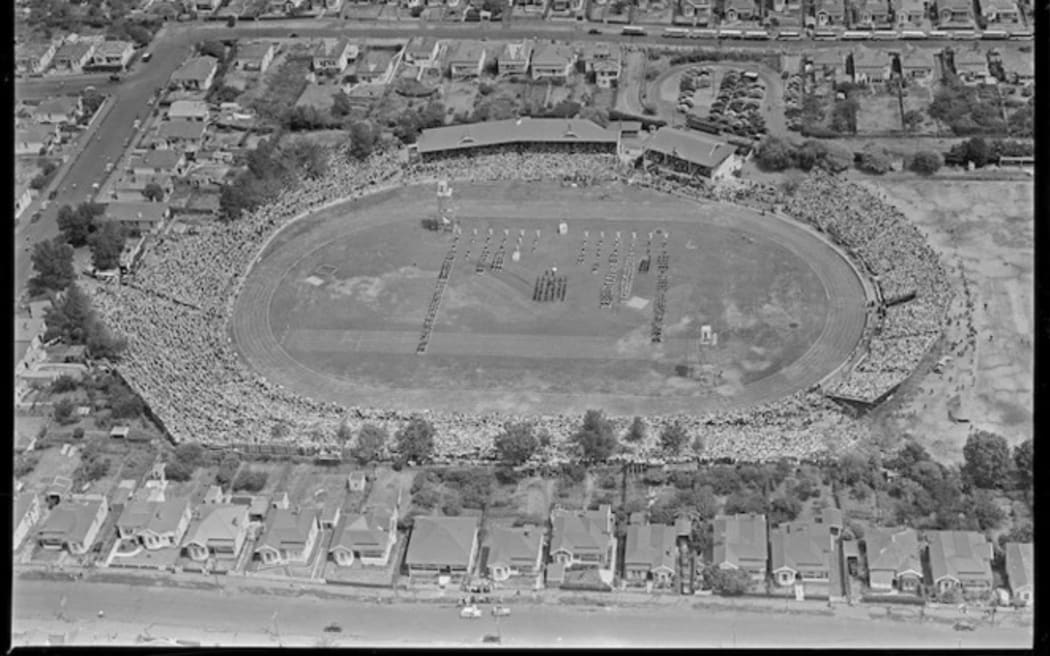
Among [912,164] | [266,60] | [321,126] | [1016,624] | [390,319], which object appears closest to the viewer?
[1016,624]

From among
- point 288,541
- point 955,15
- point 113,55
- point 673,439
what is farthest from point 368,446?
point 955,15

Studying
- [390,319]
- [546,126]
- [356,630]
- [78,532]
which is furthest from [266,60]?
[356,630]

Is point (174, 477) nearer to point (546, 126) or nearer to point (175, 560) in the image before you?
point (175, 560)

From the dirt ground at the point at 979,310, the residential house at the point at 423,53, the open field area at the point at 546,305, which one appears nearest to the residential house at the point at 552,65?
the residential house at the point at 423,53

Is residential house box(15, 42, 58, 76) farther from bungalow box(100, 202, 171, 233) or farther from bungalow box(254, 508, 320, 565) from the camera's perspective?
bungalow box(254, 508, 320, 565)

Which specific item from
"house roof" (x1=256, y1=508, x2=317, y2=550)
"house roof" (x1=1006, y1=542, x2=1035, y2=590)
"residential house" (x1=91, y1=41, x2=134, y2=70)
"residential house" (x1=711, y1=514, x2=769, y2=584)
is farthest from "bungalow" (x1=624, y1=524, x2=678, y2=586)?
"residential house" (x1=91, y1=41, x2=134, y2=70)

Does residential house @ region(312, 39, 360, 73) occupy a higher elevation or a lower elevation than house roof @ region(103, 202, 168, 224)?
higher
